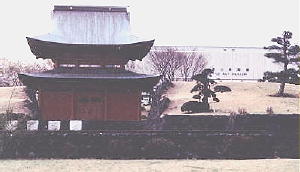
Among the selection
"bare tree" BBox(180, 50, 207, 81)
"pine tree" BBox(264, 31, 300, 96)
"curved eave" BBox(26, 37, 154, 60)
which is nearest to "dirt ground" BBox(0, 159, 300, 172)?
"curved eave" BBox(26, 37, 154, 60)

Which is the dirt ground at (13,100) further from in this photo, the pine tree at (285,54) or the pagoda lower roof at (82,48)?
the pine tree at (285,54)

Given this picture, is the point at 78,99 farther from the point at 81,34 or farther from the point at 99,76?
the point at 81,34

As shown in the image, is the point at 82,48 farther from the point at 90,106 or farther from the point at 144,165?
the point at 144,165

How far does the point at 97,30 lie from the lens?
34.6 meters

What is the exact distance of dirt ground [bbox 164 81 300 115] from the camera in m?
50.8

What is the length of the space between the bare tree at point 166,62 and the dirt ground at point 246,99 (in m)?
4.92

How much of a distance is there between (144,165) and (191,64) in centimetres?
5634

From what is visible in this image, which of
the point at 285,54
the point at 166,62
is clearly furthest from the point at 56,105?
the point at 166,62

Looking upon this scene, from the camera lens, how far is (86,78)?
31.2 metres

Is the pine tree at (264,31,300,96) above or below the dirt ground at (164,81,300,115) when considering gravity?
above

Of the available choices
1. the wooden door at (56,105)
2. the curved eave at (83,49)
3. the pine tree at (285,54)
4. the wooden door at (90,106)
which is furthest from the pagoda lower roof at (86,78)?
the pine tree at (285,54)

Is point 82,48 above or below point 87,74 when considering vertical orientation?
above

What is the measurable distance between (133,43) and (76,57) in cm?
376

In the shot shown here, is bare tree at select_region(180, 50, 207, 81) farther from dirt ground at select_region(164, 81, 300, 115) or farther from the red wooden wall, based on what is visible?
the red wooden wall
